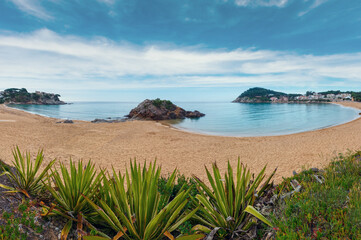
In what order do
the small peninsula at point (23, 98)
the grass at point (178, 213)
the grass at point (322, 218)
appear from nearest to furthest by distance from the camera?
1. the grass at point (322, 218)
2. the grass at point (178, 213)
3. the small peninsula at point (23, 98)

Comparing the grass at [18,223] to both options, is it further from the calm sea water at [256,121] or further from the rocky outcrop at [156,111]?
the rocky outcrop at [156,111]

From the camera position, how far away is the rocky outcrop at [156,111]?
47.8 m

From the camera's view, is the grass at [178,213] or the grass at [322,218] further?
the grass at [178,213]

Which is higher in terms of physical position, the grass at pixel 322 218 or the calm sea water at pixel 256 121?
the grass at pixel 322 218

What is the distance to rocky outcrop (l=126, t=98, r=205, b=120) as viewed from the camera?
47772mm

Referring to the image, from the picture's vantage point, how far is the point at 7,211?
10.9 feet

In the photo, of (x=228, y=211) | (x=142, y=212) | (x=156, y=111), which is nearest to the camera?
(x=142, y=212)

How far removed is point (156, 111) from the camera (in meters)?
48.0

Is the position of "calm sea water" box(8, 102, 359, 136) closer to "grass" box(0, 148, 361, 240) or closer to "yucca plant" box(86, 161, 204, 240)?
"grass" box(0, 148, 361, 240)

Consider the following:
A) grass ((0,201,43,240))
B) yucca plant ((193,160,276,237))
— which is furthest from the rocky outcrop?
yucca plant ((193,160,276,237))

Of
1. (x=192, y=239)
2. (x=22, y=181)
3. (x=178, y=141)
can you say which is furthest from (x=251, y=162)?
(x=22, y=181)

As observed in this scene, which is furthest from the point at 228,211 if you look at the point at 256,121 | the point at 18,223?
the point at 256,121

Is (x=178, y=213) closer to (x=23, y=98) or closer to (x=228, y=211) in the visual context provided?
(x=228, y=211)

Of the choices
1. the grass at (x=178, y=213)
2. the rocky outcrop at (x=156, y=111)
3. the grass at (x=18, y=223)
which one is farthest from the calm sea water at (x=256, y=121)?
the grass at (x=18, y=223)
